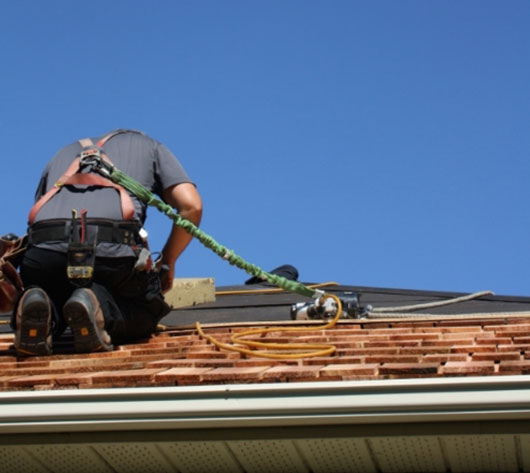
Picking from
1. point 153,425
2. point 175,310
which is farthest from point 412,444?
point 175,310

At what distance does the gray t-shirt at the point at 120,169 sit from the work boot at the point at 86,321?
0.31 m

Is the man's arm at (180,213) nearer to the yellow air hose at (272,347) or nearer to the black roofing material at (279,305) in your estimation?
the yellow air hose at (272,347)

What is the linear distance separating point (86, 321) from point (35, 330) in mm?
245

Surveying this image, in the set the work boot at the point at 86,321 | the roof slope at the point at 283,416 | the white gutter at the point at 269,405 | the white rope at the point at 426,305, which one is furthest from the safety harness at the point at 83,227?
the white rope at the point at 426,305

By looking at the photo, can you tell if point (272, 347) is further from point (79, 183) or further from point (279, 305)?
point (279, 305)

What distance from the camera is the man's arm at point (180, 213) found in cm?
563

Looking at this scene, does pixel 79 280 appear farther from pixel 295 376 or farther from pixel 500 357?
pixel 500 357

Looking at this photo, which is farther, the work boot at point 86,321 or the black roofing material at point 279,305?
the black roofing material at point 279,305

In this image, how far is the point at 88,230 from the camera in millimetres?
5055

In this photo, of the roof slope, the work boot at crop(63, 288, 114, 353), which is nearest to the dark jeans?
the work boot at crop(63, 288, 114, 353)

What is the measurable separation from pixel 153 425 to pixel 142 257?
1566mm

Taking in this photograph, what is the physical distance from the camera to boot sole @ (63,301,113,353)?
4809 millimetres

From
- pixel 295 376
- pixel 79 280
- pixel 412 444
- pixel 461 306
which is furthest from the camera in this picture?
pixel 461 306

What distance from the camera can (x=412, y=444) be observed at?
365cm
